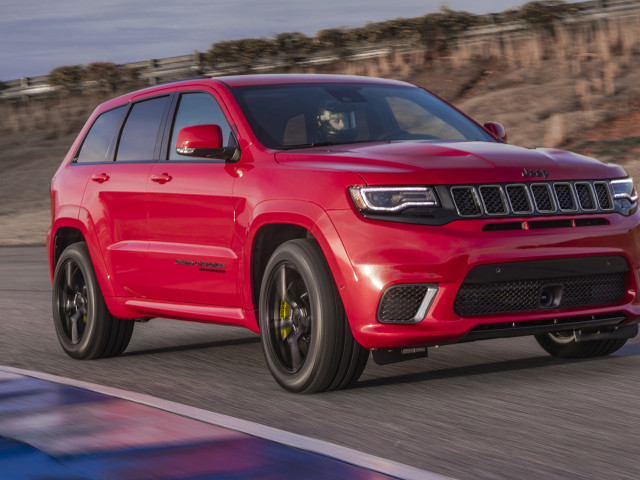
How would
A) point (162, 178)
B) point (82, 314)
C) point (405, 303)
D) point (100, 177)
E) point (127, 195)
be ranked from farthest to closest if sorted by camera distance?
point (82, 314) → point (100, 177) → point (127, 195) → point (162, 178) → point (405, 303)

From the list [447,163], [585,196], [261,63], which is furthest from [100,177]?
[261,63]

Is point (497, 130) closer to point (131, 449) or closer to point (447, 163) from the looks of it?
point (447, 163)

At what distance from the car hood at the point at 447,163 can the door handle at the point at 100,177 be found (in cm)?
197

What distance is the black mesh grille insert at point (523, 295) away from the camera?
6.03 m

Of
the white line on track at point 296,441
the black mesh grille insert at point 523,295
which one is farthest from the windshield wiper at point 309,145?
the white line on track at point 296,441

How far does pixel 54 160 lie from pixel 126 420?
36372mm

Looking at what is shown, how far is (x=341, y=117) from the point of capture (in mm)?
7320

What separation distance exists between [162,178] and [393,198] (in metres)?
2.04

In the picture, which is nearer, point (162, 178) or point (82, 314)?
point (162, 178)

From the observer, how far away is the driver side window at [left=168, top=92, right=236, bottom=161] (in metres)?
7.39

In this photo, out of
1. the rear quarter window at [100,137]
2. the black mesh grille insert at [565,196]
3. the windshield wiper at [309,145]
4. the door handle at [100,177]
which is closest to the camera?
the black mesh grille insert at [565,196]

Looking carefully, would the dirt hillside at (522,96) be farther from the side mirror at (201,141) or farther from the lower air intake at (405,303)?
the lower air intake at (405,303)

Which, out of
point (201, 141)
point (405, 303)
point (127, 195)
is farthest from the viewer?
point (127, 195)

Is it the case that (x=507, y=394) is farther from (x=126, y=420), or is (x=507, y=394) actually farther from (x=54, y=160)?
(x=54, y=160)
